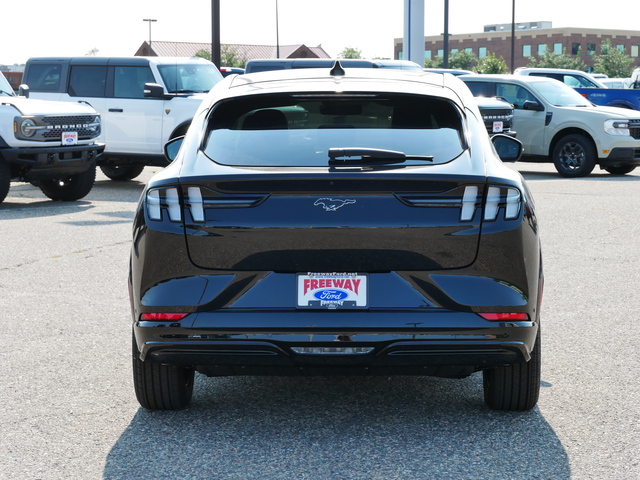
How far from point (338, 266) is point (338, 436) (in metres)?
0.83

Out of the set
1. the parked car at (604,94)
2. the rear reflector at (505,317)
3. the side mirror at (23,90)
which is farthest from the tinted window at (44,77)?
the rear reflector at (505,317)

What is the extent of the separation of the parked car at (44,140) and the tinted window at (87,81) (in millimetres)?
2465

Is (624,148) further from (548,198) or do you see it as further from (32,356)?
(32,356)

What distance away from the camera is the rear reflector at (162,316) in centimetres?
415

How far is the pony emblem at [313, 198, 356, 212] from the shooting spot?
4086 mm

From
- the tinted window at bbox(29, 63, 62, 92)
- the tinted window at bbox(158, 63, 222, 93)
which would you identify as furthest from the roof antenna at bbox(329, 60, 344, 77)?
the tinted window at bbox(29, 63, 62, 92)

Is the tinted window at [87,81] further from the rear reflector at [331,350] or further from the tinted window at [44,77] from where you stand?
the rear reflector at [331,350]

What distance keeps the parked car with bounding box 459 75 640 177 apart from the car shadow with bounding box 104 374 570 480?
565 inches

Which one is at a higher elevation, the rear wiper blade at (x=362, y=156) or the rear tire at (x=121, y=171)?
the rear wiper blade at (x=362, y=156)

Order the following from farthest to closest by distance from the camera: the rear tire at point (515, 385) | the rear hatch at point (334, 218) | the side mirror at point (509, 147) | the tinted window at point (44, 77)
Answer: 1. the tinted window at point (44, 77)
2. the side mirror at point (509, 147)
3. the rear tire at point (515, 385)
4. the rear hatch at point (334, 218)

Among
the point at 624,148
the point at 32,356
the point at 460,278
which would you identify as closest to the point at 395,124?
the point at 460,278

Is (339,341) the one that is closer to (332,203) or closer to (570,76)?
(332,203)

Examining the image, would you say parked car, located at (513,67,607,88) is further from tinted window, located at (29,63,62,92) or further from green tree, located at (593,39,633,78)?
green tree, located at (593,39,633,78)

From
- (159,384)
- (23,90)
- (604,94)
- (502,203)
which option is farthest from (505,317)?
(604,94)
